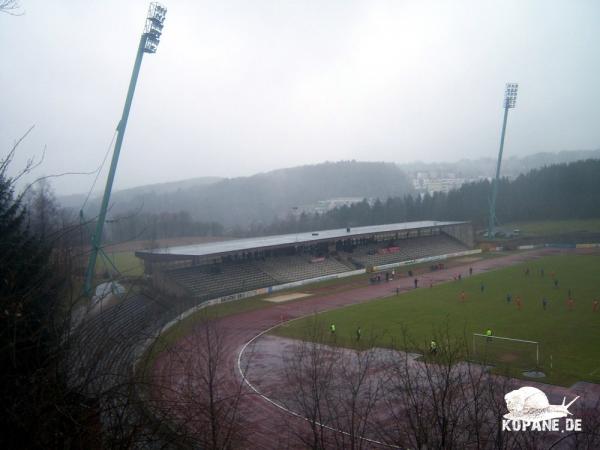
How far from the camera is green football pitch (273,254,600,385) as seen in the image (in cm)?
2056

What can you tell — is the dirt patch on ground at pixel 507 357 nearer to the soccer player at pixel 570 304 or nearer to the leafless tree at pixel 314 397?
the leafless tree at pixel 314 397

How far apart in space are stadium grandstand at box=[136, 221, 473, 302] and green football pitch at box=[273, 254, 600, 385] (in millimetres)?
10144

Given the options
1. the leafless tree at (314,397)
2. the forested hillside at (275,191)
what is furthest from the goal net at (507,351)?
the forested hillside at (275,191)

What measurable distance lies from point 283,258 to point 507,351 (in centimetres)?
2894

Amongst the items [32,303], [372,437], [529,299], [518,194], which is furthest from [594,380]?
[518,194]

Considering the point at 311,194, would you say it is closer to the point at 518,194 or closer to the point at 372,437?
the point at 518,194

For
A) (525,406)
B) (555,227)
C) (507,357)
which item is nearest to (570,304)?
(507,357)

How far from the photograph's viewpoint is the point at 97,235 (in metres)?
29.0

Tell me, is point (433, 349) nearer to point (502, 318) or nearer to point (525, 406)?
point (525, 406)

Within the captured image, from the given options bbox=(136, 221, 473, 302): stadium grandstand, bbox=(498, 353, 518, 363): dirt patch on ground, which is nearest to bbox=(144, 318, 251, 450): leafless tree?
bbox=(498, 353, 518, 363): dirt patch on ground

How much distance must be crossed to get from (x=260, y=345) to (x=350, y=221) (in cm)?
7626

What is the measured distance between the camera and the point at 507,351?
21359mm

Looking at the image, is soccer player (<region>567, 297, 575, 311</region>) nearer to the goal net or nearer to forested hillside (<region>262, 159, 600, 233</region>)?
the goal net

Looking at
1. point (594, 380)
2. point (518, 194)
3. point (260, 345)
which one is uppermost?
point (518, 194)
